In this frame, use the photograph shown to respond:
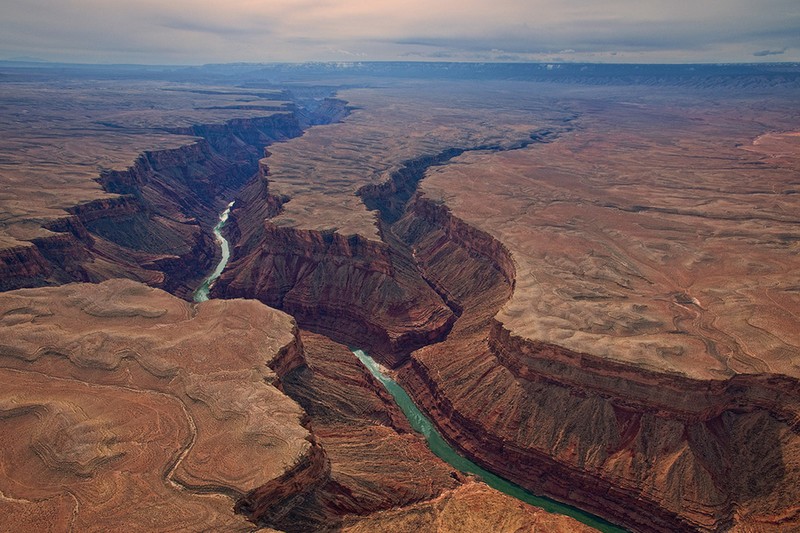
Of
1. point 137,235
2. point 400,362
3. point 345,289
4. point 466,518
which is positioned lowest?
point 400,362

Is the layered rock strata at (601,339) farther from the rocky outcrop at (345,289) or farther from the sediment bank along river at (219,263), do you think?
the sediment bank along river at (219,263)

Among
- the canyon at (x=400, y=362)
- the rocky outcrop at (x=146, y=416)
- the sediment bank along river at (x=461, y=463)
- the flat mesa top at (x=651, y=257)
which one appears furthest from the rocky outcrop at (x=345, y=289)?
the rocky outcrop at (x=146, y=416)

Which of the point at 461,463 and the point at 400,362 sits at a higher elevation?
the point at 400,362

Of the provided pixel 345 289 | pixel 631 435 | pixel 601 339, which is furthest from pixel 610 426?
pixel 345 289

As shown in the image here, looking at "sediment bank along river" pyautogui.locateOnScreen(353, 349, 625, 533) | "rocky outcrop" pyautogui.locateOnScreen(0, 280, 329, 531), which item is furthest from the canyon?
"sediment bank along river" pyautogui.locateOnScreen(353, 349, 625, 533)

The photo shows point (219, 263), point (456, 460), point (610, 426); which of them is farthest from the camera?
point (219, 263)

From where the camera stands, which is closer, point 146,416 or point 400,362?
point 146,416

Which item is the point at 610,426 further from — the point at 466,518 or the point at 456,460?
the point at 466,518
